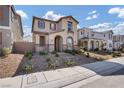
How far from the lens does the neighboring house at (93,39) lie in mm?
31281

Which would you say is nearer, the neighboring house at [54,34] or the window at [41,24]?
the neighboring house at [54,34]

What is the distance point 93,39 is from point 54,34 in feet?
44.0

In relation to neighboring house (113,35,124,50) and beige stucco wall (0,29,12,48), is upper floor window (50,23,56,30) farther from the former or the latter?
neighboring house (113,35,124,50)

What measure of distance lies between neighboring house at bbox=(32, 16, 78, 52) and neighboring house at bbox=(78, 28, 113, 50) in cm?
707

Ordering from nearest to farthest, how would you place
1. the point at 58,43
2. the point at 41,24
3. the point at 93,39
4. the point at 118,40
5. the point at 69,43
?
the point at 41,24, the point at 58,43, the point at 69,43, the point at 93,39, the point at 118,40

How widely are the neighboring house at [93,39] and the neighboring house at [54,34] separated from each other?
23.2 ft

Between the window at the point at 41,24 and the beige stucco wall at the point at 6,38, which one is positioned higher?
the window at the point at 41,24

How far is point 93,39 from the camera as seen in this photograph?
32.9 metres

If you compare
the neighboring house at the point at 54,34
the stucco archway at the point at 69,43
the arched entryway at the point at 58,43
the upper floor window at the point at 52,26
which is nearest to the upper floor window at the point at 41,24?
the neighboring house at the point at 54,34

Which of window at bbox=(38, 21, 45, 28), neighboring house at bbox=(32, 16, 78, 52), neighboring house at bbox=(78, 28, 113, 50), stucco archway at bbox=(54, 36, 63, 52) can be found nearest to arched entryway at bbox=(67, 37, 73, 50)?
neighboring house at bbox=(32, 16, 78, 52)

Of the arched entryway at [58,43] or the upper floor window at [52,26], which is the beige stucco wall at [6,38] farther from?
the arched entryway at [58,43]

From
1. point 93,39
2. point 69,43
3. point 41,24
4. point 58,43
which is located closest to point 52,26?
point 41,24

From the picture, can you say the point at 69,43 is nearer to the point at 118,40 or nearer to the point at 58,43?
the point at 58,43
